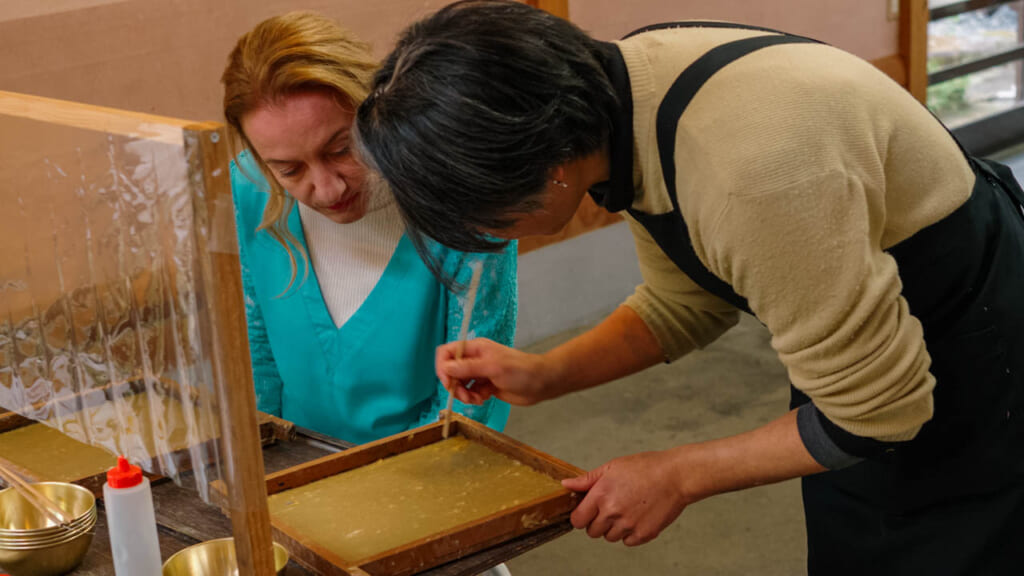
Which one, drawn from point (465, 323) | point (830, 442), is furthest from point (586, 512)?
point (465, 323)

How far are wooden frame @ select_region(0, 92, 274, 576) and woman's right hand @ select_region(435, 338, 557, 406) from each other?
A: 54 cm

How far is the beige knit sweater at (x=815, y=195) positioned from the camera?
38.6 inches

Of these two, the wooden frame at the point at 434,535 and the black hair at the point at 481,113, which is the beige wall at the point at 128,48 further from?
the black hair at the point at 481,113

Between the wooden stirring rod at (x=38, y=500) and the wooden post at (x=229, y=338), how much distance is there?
0.41 m

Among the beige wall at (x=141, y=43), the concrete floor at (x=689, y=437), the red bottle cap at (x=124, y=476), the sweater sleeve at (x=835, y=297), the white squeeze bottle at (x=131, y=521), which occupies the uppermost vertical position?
the beige wall at (x=141, y=43)

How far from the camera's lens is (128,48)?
104 inches

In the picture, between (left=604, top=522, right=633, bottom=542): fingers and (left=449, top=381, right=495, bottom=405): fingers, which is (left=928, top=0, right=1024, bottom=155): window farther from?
(left=604, top=522, right=633, bottom=542): fingers

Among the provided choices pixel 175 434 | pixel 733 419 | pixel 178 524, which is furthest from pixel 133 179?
pixel 733 419

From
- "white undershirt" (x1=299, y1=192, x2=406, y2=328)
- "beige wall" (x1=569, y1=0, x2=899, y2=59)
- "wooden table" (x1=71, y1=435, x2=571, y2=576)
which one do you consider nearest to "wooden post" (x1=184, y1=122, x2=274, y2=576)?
"wooden table" (x1=71, y1=435, x2=571, y2=576)

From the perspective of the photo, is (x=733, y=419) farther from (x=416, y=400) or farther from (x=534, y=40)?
(x=534, y=40)

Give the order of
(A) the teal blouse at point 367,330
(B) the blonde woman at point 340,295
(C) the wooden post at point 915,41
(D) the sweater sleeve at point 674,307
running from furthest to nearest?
(C) the wooden post at point 915,41, (A) the teal blouse at point 367,330, (B) the blonde woman at point 340,295, (D) the sweater sleeve at point 674,307

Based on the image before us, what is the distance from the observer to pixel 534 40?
102cm

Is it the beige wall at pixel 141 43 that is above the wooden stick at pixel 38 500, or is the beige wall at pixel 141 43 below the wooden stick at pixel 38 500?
above

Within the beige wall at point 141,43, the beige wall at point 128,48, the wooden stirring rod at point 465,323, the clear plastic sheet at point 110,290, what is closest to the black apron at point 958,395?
the wooden stirring rod at point 465,323
